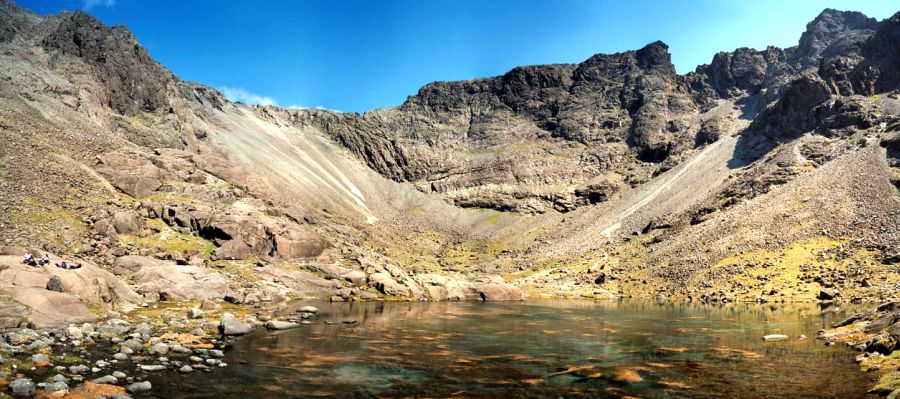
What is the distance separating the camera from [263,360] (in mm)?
23312

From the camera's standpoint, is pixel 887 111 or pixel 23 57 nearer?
pixel 23 57

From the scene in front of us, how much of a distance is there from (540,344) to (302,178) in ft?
445


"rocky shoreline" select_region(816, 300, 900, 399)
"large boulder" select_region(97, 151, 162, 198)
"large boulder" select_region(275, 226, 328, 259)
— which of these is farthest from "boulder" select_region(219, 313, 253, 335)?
"large boulder" select_region(97, 151, 162, 198)

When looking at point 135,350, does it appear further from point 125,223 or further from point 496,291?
point 496,291

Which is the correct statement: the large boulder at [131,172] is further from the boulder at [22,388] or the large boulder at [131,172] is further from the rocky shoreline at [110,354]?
the boulder at [22,388]

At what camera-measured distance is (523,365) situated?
2458 centimetres

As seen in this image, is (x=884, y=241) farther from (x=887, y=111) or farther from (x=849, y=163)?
(x=887, y=111)

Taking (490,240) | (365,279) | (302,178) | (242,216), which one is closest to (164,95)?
(302,178)

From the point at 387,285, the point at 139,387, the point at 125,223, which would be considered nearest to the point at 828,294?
the point at 387,285

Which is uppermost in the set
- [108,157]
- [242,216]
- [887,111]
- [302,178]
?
[887,111]

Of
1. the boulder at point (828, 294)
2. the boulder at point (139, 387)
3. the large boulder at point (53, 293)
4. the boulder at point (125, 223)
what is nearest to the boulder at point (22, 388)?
the boulder at point (139, 387)

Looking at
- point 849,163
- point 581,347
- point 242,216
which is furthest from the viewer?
point 849,163

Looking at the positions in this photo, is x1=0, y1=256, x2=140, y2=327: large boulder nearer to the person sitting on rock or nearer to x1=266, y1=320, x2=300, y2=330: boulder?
the person sitting on rock

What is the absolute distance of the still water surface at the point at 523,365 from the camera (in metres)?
18.6
